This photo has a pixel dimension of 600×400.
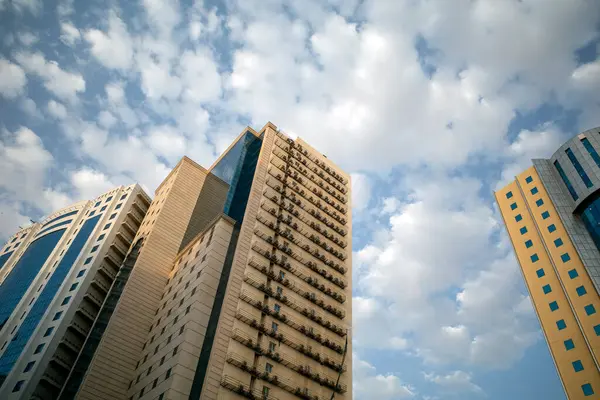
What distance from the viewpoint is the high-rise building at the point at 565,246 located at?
62.0m

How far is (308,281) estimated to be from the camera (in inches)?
2808

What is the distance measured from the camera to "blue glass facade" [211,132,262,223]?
2968 inches

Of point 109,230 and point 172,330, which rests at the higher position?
point 109,230

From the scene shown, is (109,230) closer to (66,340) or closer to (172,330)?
(66,340)

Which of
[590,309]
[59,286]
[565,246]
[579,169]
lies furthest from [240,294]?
[579,169]

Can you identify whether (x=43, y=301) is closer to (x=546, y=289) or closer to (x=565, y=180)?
(x=546, y=289)

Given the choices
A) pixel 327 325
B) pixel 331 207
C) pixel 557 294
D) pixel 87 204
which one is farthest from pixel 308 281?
pixel 87 204

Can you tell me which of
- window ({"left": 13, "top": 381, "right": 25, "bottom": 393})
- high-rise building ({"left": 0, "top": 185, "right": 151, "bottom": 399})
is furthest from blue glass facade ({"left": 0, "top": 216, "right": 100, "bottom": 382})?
window ({"left": 13, "top": 381, "right": 25, "bottom": 393})

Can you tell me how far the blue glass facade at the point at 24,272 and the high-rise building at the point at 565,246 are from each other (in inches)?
3721

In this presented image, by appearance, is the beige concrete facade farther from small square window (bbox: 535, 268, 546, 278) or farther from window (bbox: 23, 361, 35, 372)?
window (bbox: 23, 361, 35, 372)

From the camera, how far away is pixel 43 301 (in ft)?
273

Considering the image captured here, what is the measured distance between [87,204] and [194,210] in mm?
35570

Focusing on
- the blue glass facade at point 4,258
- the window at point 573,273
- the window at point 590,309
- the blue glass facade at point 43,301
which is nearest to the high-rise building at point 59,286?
the blue glass facade at point 43,301

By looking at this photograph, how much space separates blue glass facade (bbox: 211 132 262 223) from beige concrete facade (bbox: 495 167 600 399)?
47291mm
